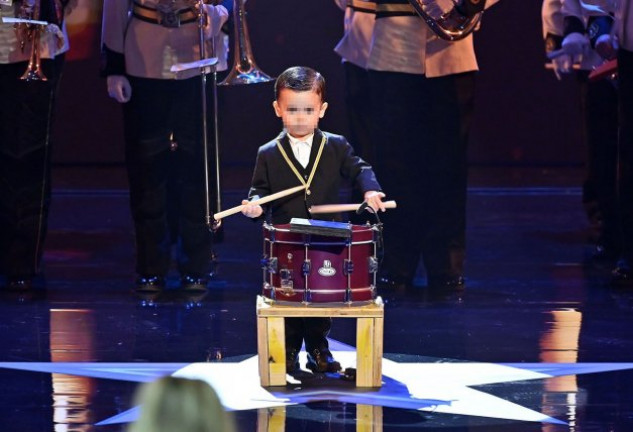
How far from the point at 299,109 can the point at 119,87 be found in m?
1.78

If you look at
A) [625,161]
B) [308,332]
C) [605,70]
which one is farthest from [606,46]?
[308,332]

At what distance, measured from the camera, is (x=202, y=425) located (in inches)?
68.0

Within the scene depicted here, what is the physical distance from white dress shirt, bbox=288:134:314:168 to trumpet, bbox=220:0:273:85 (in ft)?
3.98

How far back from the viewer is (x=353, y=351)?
535cm

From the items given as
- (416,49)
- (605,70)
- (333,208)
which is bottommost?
(333,208)

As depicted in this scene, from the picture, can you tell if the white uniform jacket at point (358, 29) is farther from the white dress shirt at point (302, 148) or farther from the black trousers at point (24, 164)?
the white dress shirt at point (302, 148)

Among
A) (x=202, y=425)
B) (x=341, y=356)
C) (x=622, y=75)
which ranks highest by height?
(x=622, y=75)

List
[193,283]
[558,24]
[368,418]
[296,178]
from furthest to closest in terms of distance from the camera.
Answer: [558,24] < [193,283] < [296,178] < [368,418]

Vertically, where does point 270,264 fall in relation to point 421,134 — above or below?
below

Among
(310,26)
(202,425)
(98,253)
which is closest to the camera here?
(202,425)

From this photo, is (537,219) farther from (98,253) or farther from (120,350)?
(120,350)

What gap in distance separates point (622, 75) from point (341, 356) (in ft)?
7.94

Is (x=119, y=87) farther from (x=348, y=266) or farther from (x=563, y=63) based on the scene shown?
(x=563, y=63)

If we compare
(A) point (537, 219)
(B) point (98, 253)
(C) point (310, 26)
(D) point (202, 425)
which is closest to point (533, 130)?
(C) point (310, 26)
